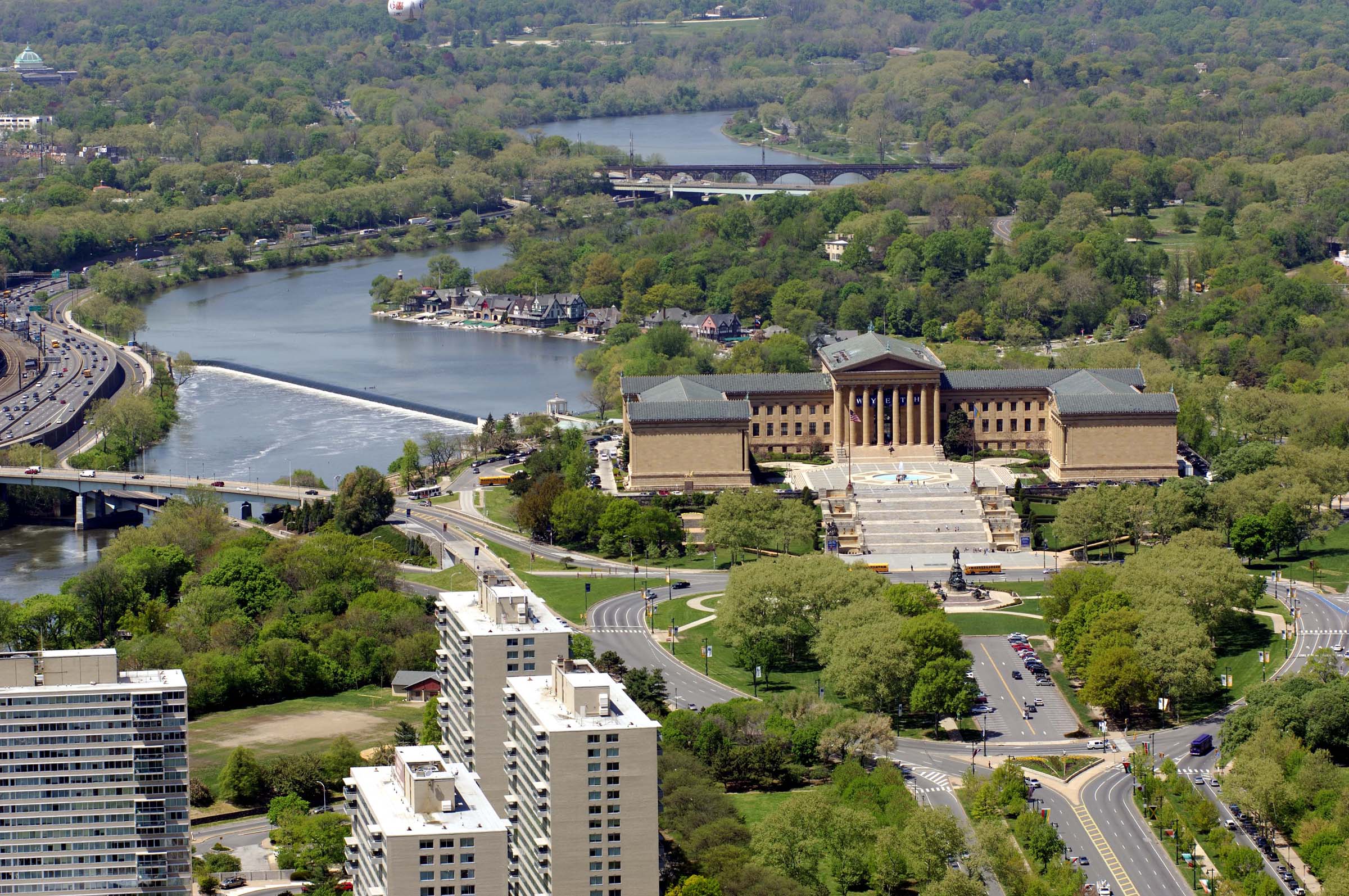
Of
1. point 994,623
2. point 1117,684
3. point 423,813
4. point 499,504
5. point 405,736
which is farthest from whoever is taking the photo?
point 499,504

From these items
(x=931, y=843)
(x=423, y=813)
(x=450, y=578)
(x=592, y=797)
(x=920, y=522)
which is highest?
(x=423, y=813)

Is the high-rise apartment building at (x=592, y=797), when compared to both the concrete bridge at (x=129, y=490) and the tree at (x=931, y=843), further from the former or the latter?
the concrete bridge at (x=129, y=490)

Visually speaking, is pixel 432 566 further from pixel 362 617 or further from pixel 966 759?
pixel 966 759

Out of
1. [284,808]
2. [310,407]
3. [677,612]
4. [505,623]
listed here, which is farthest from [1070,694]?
[310,407]

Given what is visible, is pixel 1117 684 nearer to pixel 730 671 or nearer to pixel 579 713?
pixel 730 671

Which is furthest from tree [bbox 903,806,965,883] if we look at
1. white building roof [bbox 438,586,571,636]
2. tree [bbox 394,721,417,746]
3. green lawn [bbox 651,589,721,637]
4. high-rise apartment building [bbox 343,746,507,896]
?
green lawn [bbox 651,589,721,637]

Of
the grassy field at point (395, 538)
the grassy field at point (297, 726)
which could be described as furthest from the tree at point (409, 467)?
the grassy field at point (297, 726)
